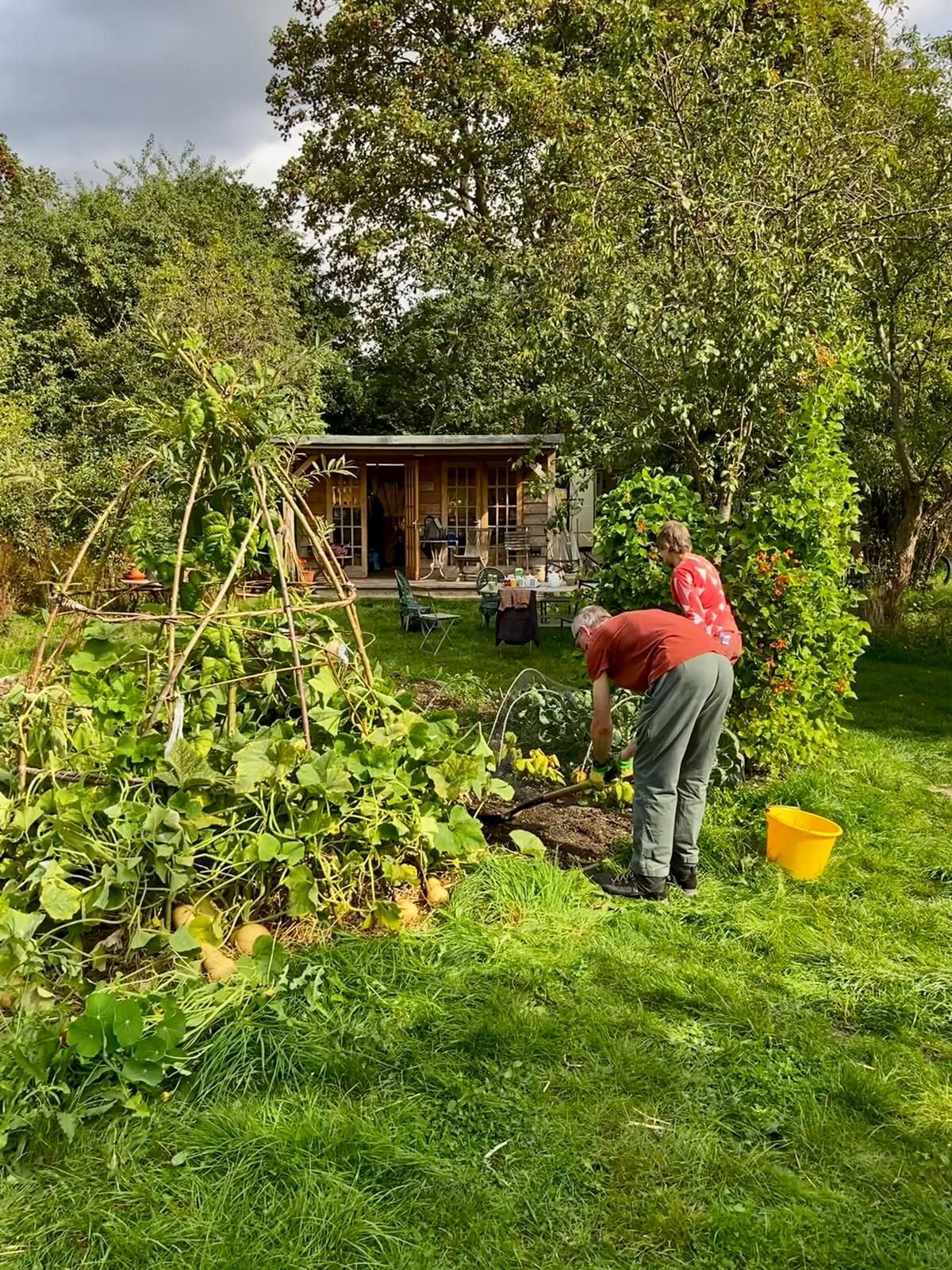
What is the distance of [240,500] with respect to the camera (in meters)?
3.41

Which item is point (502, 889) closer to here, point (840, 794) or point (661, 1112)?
point (661, 1112)

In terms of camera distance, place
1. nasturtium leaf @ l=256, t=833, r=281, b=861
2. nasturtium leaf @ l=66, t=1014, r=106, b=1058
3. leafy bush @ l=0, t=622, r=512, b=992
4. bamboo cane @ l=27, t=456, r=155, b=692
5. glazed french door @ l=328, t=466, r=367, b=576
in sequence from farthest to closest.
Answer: glazed french door @ l=328, t=466, r=367, b=576
bamboo cane @ l=27, t=456, r=155, b=692
nasturtium leaf @ l=256, t=833, r=281, b=861
leafy bush @ l=0, t=622, r=512, b=992
nasturtium leaf @ l=66, t=1014, r=106, b=1058

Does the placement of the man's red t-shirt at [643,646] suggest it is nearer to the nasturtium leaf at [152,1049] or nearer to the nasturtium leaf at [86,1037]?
the nasturtium leaf at [152,1049]

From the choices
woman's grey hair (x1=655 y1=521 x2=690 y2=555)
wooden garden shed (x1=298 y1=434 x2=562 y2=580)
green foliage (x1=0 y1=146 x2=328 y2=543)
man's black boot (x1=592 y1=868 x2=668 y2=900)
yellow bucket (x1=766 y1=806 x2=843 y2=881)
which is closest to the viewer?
man's black boot (x1=592 y1=868 x2=668 y2=900)

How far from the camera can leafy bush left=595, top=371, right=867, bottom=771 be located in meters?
4.65

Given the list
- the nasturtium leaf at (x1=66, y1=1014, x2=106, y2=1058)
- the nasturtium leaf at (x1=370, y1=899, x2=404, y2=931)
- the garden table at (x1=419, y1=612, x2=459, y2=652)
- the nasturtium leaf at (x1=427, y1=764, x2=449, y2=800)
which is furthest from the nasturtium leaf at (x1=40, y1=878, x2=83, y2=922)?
the garden table at (x1=419, y1=612, x2=459, y2=652)

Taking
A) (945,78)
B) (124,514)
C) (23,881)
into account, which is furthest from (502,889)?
(945,78)

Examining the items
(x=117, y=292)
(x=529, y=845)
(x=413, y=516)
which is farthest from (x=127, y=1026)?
(x=117, y=292)

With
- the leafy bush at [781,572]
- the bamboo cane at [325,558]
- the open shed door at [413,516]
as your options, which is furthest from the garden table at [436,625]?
the open shed door at [413,516]

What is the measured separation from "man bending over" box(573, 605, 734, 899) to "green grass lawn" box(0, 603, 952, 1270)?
21 cm

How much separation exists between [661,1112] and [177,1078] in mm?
1404

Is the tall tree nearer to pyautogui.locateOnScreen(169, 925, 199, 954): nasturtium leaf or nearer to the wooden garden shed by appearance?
pyautogui.locateOnScreen(169, 925, 199, 954): nasturtium leaf

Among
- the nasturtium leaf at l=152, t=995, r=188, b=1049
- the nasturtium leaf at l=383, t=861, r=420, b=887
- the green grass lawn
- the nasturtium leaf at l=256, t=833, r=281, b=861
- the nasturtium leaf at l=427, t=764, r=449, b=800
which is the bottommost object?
the green grass lawn

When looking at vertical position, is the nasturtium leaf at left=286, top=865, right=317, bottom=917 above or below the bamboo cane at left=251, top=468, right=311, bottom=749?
below
